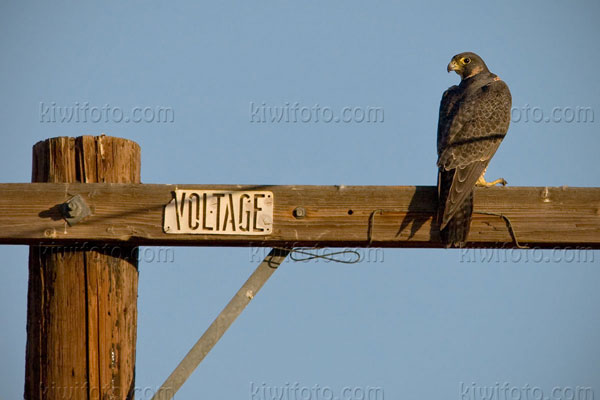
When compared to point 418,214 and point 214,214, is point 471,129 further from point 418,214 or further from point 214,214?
point 214,214

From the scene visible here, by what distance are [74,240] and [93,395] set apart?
715mm

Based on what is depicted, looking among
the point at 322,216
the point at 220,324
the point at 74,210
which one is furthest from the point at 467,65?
the point at 74,210

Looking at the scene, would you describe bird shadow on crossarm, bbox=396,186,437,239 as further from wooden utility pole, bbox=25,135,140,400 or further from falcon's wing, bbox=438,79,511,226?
wooden utility pole, bbox=25,135,140,400

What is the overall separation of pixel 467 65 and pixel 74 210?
5.07m

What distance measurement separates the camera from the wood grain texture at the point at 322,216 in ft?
11.0

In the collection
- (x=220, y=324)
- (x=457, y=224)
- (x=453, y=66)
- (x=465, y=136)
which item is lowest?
(x=220, y=324)

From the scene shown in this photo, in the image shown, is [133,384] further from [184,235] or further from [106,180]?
[106,180]

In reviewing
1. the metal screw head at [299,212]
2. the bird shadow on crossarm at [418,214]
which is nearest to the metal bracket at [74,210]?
the metal screw head at [299,212]

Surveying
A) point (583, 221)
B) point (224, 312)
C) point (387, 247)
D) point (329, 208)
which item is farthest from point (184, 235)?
point (583, 221)

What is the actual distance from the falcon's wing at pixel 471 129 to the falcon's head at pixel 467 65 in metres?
0.86

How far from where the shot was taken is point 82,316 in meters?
3.24

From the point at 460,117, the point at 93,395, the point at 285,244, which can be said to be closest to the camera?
the point at 93,395

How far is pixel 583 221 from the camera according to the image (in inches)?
133

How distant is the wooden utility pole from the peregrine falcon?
1.54 metres
